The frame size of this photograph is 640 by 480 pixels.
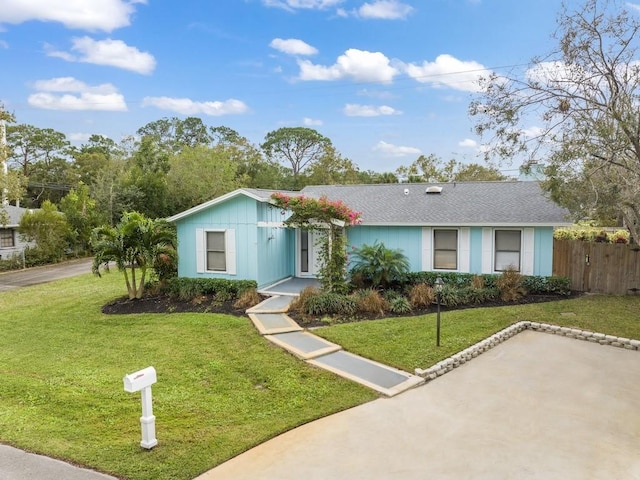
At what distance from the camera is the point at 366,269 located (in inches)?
502

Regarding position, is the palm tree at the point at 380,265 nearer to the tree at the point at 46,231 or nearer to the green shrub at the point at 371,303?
the green shrub at the point at 371,303

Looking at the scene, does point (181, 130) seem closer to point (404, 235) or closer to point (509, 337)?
point (404, 235)

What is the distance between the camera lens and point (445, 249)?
1337 cm

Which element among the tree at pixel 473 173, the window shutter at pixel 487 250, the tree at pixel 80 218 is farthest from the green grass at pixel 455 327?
the tree at pixel 473 173

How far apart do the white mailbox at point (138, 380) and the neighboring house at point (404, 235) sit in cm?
761

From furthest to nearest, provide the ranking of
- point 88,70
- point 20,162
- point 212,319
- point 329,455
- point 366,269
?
point 20,162 → point 88,70 → point 366,269 → point 212,319 → point 329,455

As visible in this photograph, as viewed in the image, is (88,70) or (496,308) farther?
(88,70)

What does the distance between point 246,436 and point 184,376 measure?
2541mm

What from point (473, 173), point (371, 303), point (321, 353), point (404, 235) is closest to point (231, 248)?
point (371, 303)

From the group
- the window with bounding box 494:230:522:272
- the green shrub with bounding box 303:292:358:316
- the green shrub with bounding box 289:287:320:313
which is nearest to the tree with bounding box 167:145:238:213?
the green shrub with bounding box 289:287:320:313

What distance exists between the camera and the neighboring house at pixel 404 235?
1254 centimetres

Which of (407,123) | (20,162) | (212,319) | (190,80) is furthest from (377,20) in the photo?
(20,162)

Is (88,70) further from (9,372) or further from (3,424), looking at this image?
(3,424)

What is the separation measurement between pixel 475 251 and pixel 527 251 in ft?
4.56
